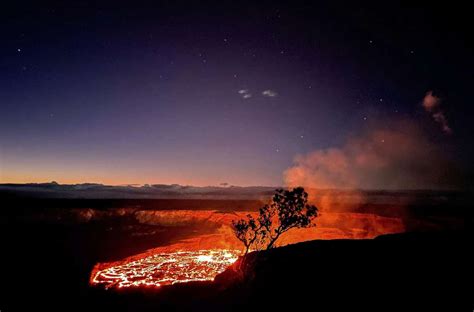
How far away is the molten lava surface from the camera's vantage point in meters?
28.1

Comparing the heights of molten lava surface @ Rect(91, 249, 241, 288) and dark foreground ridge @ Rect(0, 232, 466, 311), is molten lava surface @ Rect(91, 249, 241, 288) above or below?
below

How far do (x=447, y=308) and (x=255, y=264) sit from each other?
449 inches

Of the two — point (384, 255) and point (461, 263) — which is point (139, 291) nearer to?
point (384, 255)

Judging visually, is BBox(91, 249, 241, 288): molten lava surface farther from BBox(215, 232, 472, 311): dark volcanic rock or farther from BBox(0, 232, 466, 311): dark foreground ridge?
BBox(215, 232, 472, 311): dark volcanic rock

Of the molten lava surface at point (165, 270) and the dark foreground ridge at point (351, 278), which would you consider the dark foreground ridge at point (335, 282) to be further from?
the molten lava surface at point (165, 270)

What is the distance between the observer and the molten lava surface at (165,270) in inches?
1106

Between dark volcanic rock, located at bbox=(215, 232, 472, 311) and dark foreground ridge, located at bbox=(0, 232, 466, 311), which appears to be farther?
dark foreground ridge, located at bbox=(0, 232, 466, 311)

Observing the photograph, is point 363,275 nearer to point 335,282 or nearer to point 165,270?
point 335,282

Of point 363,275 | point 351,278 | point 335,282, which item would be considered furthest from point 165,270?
point 363,275

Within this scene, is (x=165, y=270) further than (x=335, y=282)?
Yes

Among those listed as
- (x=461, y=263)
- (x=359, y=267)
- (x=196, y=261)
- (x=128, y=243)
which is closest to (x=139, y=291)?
(x=196, y=261)

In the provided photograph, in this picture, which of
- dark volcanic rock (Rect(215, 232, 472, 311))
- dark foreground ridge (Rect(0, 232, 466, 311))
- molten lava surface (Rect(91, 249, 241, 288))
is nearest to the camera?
dark volcanic rock (Rect(215, 232, 472, 311))

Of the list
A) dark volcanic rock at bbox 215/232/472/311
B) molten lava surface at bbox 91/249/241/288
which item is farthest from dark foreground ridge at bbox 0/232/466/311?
molten lava surface at bbox 91/249/241/288

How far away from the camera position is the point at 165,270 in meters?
31.8
